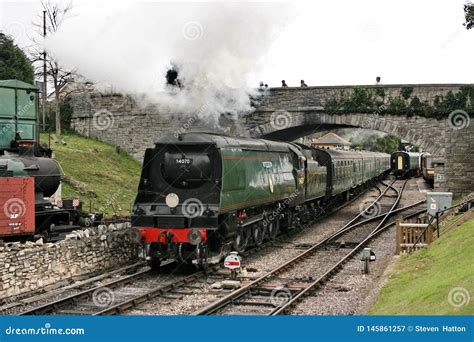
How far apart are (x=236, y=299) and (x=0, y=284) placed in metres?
4.49

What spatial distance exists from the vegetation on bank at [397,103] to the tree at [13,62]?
17.2 meters

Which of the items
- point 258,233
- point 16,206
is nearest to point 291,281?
point 258,233

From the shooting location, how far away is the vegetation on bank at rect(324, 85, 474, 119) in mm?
30234

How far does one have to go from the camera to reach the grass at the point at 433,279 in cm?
922

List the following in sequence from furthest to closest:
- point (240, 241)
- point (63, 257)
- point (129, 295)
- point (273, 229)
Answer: point (273, 229) < point (240, 241) < point (63, 257) < point (129, 295)

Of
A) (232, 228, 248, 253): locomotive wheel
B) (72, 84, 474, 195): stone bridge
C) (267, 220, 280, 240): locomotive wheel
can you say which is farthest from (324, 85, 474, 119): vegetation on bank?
(232, 228, 248, 253): locomotive wheel

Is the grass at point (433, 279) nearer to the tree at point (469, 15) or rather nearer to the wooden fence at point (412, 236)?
the wooden fence at point (412, 236)

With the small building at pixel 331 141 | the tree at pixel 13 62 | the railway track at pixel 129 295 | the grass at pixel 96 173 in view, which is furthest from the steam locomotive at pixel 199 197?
the small building at pixel 331 141

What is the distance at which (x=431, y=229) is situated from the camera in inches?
659

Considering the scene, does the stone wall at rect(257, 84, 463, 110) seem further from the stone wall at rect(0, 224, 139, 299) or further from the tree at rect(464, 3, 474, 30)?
the stone wall at rect(0, 224, 139, 299)

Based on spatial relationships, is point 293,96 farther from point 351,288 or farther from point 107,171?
point 351,288

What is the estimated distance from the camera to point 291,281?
14156 millimetres

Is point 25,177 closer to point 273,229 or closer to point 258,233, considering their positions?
point 258,233

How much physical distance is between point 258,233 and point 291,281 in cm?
458
